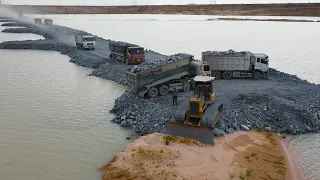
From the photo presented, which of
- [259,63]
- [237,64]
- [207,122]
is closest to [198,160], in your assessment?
[207,122]

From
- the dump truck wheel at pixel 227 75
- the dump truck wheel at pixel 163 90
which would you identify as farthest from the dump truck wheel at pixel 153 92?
the dump truck wheel at pixel 227 75

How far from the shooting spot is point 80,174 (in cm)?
A: 1513

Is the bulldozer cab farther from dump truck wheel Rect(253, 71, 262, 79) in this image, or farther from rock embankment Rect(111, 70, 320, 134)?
dump truck wheel Rect(253, 71, 262, 79)

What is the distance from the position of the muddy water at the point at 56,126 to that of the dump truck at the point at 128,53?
207 inches

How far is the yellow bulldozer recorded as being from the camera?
16.3 m

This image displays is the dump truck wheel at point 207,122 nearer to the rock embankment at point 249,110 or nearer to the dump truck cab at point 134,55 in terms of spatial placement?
the rock embankment at point 249,110

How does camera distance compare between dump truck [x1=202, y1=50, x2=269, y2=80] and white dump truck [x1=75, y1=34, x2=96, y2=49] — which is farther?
white dump truck [x1=75, y1=34, x2=96, y2=49]

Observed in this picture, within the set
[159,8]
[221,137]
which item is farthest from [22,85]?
[159,8]

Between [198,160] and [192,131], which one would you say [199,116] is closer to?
[192,131]

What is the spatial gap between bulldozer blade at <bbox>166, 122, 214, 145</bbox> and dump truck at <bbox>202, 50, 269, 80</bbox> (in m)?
13.5

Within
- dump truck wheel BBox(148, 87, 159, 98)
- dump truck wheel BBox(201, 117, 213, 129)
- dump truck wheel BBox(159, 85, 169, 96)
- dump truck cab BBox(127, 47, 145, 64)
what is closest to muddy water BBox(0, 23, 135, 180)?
dump truck wheel BBox(148, 87, 159, 98)

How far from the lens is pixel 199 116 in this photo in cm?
1683

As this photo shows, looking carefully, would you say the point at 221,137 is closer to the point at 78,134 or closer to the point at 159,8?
the point at 78,134

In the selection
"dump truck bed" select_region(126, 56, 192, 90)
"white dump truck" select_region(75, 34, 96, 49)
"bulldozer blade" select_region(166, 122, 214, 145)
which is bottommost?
"bulldozer blade" select_region(166, 122, 214, 145)
